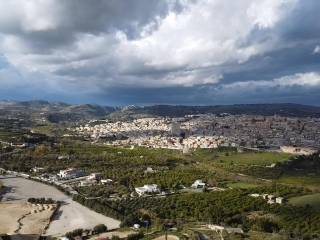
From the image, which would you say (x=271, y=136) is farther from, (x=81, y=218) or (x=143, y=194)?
(x=81, y=218)

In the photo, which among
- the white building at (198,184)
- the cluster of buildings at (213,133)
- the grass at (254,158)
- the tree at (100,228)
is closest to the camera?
the tree at (100,228)

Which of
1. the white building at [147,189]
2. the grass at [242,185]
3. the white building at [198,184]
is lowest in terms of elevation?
the grass at [242,185]

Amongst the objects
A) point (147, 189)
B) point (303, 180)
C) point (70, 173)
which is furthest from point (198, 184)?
point (70, 173)

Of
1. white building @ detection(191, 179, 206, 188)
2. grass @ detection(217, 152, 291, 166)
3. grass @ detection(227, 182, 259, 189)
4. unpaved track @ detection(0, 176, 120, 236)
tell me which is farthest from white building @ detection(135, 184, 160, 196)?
grass @ detection(217, 152, 291, 166)

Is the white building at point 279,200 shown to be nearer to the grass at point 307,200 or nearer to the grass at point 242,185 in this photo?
the grass at point 307,200

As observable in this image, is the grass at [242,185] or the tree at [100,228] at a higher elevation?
the tree at [100,228]

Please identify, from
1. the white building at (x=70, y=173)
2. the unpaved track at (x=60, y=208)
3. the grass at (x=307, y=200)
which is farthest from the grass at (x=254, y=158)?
the unpaved track at (x=60, y=208)

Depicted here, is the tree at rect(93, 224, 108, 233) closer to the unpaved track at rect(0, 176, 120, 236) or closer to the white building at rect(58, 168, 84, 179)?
the unpaved track at rect(0, 176, 120, 236)
